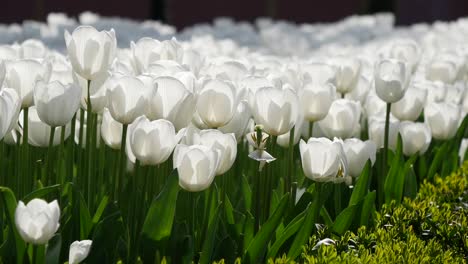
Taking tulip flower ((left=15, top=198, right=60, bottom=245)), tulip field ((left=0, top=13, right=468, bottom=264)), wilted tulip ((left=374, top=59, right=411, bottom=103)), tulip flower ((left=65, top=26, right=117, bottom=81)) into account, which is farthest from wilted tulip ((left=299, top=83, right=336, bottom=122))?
tulip flower ((left=15, top=198, right=60, bottom=245))

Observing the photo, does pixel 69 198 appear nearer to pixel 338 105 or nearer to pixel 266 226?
pixel 266 226

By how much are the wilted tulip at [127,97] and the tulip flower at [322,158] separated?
638mm

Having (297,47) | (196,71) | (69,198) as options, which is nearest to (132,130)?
(69,198)

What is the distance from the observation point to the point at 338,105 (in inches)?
170

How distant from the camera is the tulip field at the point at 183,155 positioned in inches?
120

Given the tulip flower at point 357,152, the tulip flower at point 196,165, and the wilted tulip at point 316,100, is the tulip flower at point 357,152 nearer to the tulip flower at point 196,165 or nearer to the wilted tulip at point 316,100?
the wilted tulip at point 316,100

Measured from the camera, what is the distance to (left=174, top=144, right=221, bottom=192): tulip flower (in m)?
3.06

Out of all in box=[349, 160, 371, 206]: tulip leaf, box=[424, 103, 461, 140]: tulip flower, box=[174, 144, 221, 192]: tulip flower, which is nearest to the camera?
box=[174, 144, 221, 192]: tulip flower

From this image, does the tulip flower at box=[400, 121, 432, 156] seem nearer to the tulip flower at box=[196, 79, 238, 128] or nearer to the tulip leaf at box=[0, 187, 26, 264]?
the tulip flower at box=[196, 79, 238, 128]

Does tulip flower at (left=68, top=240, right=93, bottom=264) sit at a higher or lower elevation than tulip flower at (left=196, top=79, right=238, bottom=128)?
lower

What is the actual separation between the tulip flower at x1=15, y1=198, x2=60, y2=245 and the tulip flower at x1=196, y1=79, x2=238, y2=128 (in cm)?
92

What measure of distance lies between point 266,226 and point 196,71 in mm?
1296

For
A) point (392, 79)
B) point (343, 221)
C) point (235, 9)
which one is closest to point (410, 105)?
point (392, 79)

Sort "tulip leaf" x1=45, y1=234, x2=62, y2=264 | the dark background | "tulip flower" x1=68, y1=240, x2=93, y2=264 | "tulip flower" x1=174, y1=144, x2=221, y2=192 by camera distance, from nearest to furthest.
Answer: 1. "tulip flower" x1=68, y1=240, x2=93, y2=264
2. "tulip leaf" x1=45, y1=234, x2=62, y2=264
3. "tulip flower" x1=174, y1=144, x2=221, y2=192
4. the dark background
